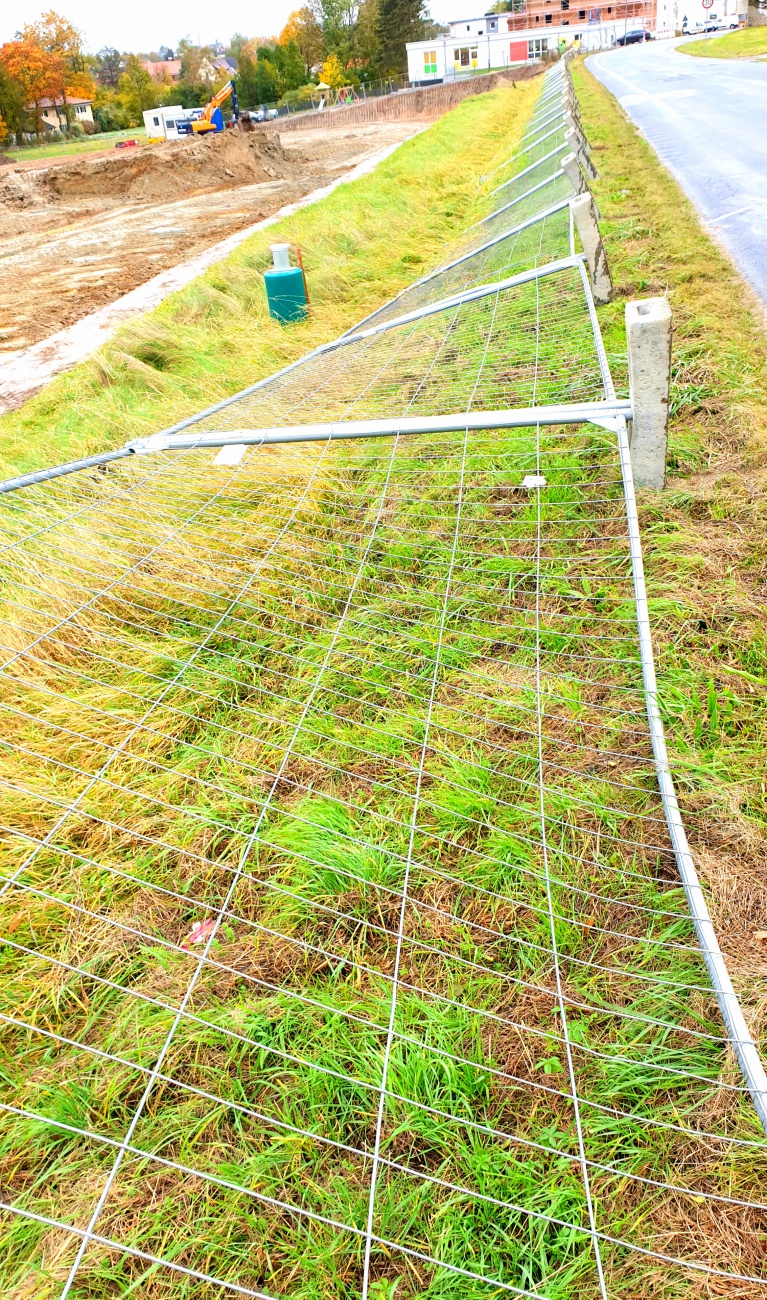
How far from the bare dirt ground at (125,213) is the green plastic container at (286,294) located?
11.6 feet

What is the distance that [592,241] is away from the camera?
505 cm

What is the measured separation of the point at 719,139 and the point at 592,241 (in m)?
9.93

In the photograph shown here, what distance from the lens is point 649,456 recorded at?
10.2 ft

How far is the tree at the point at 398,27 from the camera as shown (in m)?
73.8

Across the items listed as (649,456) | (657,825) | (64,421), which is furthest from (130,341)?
(657,825)

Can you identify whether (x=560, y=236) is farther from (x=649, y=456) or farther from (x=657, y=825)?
(x=657, y=825)

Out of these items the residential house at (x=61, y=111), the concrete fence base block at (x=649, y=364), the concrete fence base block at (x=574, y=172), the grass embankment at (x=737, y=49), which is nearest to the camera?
the concrete fence base block at (x=649, y=364)

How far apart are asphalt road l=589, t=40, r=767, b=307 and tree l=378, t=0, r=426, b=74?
193 feet

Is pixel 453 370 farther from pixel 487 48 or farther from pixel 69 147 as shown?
pixel 487 48

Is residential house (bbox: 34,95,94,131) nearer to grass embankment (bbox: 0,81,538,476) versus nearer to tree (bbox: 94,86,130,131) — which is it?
tree (bbox: 94,86,130,131)

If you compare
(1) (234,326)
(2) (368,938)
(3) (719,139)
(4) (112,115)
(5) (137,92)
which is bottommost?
(2) (368,938)

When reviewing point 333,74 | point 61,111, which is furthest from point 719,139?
point 61,111

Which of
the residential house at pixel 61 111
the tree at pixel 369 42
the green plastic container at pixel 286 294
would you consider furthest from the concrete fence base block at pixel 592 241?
the tree at pixel 369 42

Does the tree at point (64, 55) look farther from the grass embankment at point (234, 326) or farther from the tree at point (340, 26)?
the grass embankment at point (234, 326)
